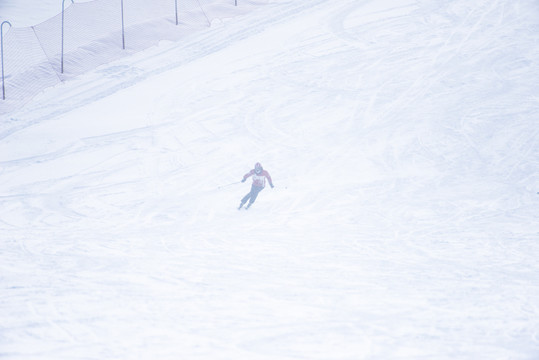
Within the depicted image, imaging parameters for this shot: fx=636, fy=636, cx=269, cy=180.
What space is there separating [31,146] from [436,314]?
34.2ft

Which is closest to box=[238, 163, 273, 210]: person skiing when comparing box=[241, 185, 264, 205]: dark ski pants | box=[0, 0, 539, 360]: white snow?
box=[241, 185, 264, 205]: dark ski pants

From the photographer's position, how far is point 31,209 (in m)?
12.8

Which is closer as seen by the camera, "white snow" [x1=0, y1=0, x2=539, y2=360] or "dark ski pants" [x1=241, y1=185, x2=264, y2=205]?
"white snow" [x1=0, y1=0, x2=539, y2=360]

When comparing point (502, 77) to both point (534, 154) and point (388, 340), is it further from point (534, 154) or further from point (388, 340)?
point (388, 340)

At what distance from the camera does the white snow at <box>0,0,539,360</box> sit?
8.89 metres

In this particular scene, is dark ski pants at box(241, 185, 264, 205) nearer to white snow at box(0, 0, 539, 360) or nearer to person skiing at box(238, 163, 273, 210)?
person skiing at box(238, 163, 273, 210)

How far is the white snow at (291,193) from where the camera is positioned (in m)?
8.89

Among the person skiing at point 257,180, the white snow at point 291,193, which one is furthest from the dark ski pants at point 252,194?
the white snow at point 291,193

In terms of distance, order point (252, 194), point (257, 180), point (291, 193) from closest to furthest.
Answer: point (257, 180) → point (252, 194) → point (291, 193)

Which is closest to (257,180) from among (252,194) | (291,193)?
(252,194)

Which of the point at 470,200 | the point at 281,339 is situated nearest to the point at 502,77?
the point at 470,200

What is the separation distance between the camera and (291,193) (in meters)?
13.7

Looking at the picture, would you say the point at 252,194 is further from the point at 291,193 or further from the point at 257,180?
the point at 291,193

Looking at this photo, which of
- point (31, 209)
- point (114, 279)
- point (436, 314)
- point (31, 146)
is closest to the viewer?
point (436, 314)
